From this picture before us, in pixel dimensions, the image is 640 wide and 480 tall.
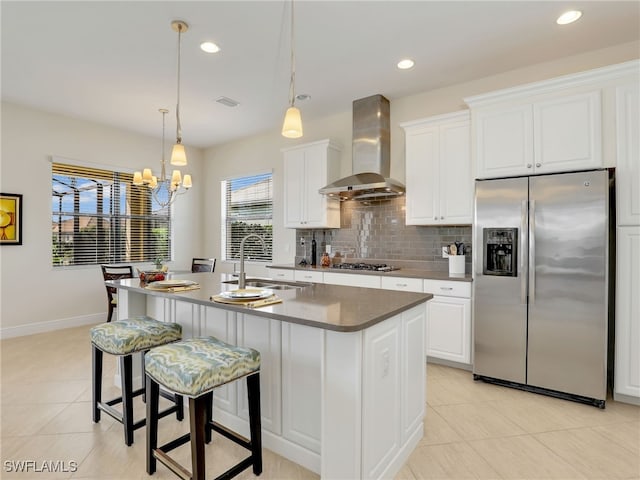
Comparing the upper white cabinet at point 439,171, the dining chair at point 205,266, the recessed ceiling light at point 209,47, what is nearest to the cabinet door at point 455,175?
the upper white cabinet at point 439,171

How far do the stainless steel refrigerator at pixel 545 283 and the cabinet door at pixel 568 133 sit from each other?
14cm

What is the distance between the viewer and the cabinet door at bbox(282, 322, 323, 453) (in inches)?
74.7

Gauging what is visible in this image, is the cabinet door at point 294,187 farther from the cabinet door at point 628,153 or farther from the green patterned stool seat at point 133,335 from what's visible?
the cabinet door at point 628,153

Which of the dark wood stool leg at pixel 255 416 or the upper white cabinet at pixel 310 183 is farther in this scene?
the upper white cabinet at pixel 310 183

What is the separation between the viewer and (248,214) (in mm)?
6055

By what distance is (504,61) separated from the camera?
338 centimetres

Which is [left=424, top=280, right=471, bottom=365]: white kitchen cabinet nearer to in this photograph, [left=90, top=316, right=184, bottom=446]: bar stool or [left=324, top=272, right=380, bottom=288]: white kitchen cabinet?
[left=324, top=272, right=380, bottom=288]: white kitchen cabinet

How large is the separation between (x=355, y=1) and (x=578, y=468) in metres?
3.27

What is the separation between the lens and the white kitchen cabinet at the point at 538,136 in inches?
109

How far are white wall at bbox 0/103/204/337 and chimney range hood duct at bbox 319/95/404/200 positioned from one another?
360cm

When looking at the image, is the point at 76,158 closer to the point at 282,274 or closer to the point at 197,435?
the point at 282,274

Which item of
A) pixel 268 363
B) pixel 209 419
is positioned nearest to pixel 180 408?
pixel 209 419

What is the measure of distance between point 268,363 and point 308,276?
224cm

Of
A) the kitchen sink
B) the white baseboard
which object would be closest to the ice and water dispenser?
the kitchen sink
